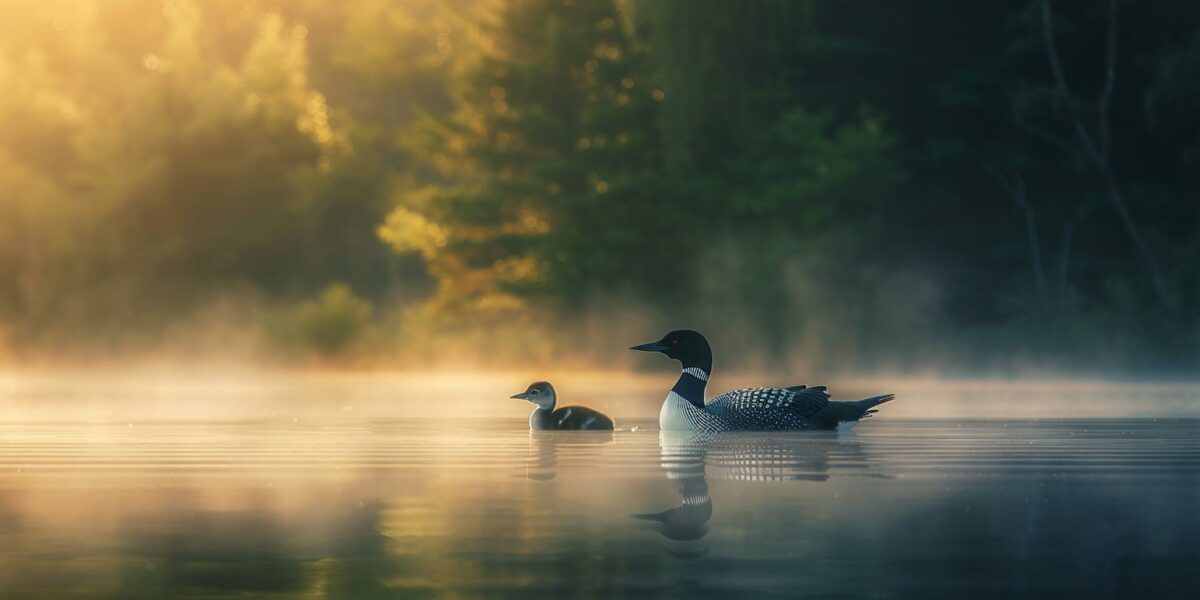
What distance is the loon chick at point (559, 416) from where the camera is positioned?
53.5 ft

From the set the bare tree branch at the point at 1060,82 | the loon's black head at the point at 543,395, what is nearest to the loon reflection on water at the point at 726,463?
the loon's black head at the point at 543,395

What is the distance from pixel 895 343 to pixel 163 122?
869 inches

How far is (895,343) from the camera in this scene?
34.7m

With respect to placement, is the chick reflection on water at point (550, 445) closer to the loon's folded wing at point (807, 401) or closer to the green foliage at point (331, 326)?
the loon's folded wing at point (807, 401)

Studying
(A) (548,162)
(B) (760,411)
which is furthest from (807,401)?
(A) (548,162)

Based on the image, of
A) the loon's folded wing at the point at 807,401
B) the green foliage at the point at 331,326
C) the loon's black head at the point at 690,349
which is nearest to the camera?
the loon's folded wing at the point at 807,401

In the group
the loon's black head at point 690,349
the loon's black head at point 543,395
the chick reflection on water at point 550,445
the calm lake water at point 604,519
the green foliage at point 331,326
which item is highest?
the green foliage at point 331,326

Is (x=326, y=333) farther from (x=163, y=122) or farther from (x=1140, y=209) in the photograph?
(x=1140, y=209)

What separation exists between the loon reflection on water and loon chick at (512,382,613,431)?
87cm

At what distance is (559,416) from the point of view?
16.7 metres

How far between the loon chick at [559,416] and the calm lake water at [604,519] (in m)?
1.92

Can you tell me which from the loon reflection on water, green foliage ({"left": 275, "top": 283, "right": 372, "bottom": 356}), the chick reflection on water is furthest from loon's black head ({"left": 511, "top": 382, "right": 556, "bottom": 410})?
green foliage ({"left": 275, "top": 283, "right": 372, "bottom": 356})

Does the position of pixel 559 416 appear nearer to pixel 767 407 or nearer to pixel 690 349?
pixel 690 349

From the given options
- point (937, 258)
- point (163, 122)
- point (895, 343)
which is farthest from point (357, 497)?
point (163, 122)
